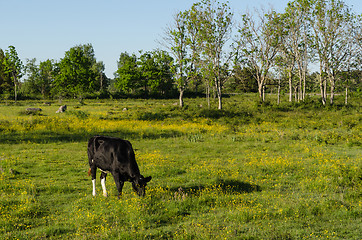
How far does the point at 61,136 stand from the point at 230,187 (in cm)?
1646

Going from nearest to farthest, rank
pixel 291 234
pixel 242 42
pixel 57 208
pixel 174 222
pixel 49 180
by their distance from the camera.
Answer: pixel 291 234, pixel 174 222, pixel 57 208, pixel 49 180, pixel 242 42

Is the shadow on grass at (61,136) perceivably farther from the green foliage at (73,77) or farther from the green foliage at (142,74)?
the green foliage at (142,74)

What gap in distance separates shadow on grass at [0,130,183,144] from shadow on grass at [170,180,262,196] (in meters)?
12.9

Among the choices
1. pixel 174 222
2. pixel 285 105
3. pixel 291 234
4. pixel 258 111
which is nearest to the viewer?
pixel 291 234

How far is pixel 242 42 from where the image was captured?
5019 centimetres

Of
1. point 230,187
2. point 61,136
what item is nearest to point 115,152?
point 230,187

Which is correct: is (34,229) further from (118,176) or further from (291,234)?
(291,234)

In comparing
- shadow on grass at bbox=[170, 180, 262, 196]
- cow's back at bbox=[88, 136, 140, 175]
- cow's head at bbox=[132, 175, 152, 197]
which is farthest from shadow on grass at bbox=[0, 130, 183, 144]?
cow's head at bbox=[132, 175, 152, 197]

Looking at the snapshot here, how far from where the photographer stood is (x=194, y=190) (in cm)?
1127

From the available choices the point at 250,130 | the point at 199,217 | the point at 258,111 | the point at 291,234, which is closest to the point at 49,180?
the point at 199,217

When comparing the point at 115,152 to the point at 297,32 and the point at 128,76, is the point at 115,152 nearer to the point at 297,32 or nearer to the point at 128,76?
the point at 297,32

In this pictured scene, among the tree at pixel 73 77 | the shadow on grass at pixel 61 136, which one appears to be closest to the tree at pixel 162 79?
the tree at pixel 73 77

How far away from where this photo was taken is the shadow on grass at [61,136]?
73.5 feet

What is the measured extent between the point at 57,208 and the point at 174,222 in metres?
3.77
